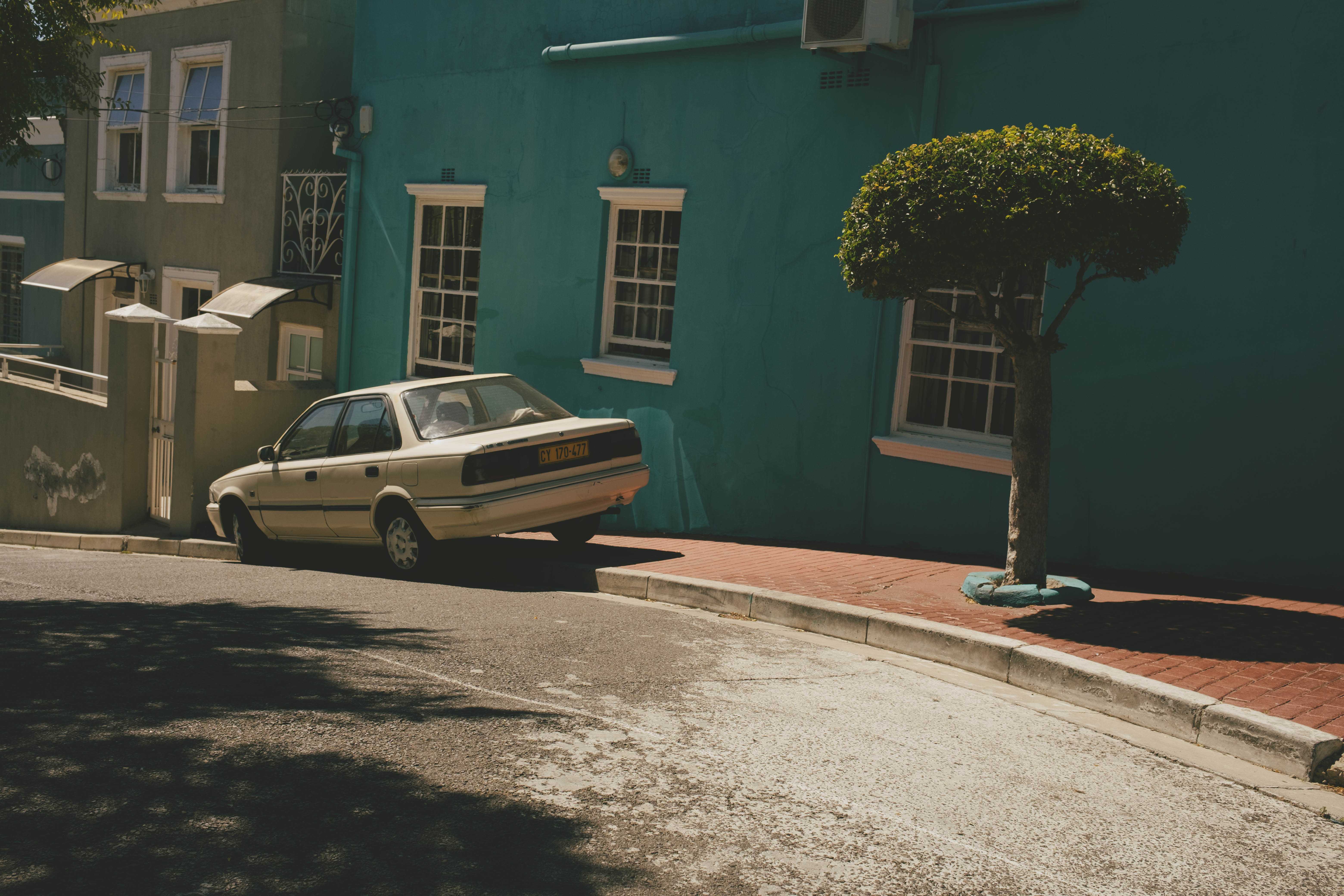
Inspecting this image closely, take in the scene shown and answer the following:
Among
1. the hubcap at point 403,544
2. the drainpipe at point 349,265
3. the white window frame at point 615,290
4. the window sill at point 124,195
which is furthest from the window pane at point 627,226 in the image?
the window sill at point 124,195

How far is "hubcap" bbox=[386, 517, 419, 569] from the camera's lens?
29.8ft

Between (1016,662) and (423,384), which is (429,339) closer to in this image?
(423,384)

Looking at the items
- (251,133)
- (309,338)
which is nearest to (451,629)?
(309,338)

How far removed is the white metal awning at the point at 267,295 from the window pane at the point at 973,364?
902 cm

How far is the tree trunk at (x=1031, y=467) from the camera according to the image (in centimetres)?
725

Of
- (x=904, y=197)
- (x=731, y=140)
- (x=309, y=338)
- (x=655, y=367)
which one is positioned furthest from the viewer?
(x=309, y=338)

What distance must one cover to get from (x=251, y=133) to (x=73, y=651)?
12339mm

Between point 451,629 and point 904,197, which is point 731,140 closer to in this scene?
point 904,197

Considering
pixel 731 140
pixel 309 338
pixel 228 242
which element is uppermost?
pixel 731 140

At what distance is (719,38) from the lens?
35.7ft

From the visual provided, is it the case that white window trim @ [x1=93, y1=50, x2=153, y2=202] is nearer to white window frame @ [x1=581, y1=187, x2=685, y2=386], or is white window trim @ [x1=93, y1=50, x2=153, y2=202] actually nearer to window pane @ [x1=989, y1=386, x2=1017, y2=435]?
white window frame @ [x1=581, y1=187, x2=685, y2=386]

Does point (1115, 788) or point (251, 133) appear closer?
point (1115, 788)

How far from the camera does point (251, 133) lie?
16453 millimetres

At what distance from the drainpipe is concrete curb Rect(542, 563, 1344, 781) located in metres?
7.63
